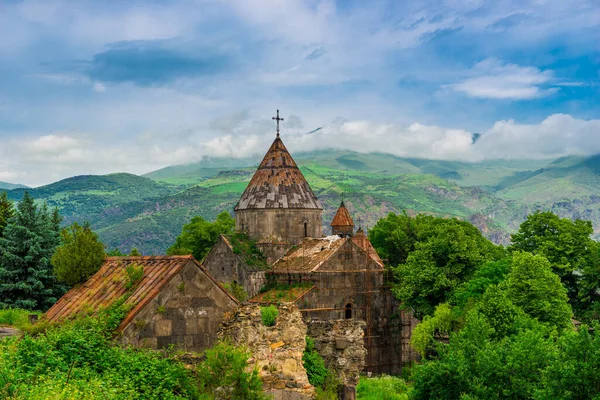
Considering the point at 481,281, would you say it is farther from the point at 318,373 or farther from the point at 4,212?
the point at 4,212

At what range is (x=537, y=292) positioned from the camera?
31.4 meters

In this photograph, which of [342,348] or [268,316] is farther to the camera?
[342,348]

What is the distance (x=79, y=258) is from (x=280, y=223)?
2436 centimetres

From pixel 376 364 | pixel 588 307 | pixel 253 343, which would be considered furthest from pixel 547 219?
pixel 253 343

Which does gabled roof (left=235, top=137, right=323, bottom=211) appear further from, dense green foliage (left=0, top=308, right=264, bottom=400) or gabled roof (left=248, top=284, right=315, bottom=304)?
dense green foliage (left=0, top=308, right=264, bottom=400)

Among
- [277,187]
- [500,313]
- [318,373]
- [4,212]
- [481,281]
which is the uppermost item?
[277,187]

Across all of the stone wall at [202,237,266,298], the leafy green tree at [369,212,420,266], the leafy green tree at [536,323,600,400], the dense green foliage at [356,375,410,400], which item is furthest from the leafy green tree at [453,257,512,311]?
the leafy green tree at [536,323,600,400]

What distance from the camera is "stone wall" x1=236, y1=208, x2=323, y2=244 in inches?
1587

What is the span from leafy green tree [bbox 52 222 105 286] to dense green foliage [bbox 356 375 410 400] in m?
14.4

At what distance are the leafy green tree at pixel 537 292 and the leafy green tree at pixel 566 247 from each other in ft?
21.4

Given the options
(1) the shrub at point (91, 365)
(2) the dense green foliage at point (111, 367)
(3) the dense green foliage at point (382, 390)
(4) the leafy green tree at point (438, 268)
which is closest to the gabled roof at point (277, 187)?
(4) the leafy green tree at point (438, 268)

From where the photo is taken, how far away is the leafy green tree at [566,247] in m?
39.2

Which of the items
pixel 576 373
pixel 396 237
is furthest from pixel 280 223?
pixel 576 373

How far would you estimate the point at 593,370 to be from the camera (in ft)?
57.4
